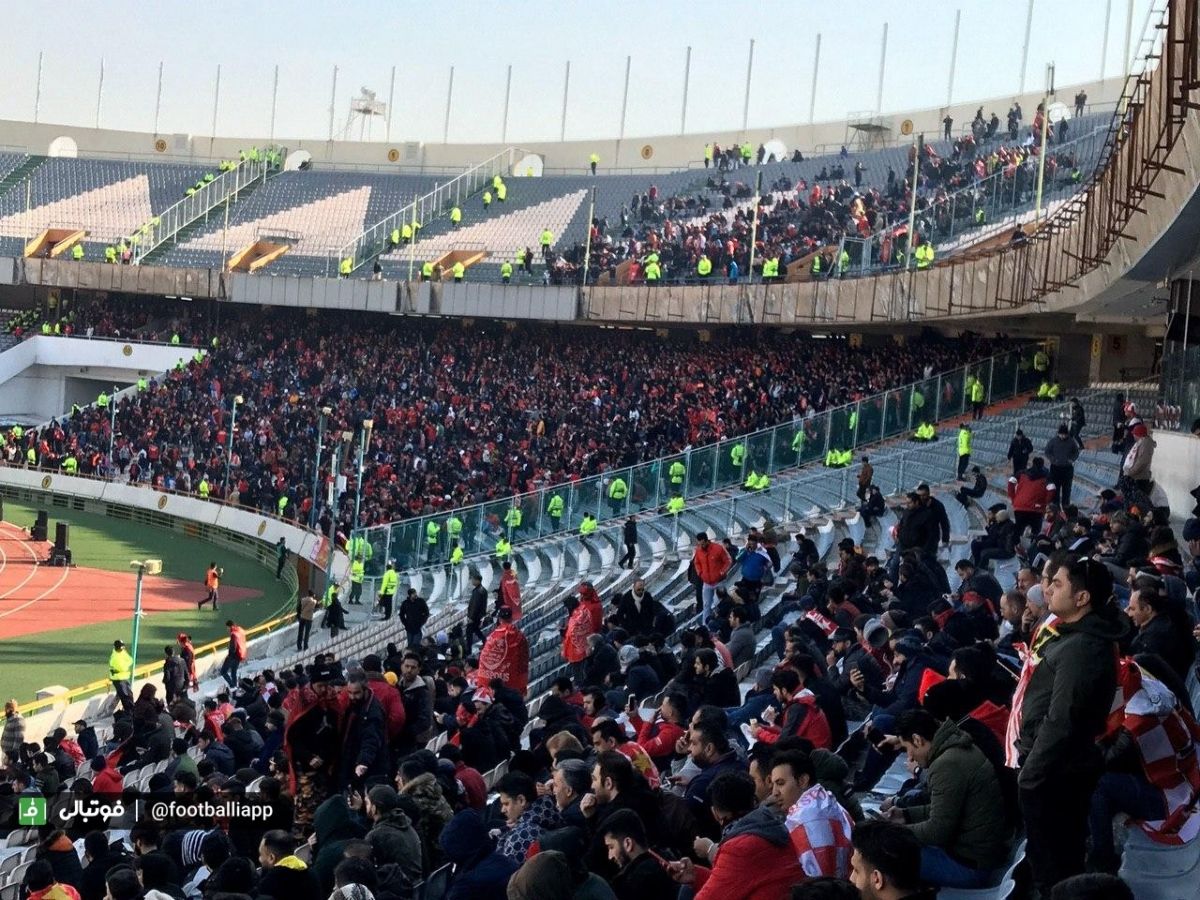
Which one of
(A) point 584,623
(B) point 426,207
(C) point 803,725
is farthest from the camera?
(B) point 426,207

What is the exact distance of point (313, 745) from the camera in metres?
9.41

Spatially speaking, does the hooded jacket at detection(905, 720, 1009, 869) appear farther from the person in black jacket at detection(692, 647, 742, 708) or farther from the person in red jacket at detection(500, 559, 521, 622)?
the person in red jacket at detection(500, 559, 521, 622)

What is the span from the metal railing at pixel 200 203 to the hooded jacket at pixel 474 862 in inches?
2008

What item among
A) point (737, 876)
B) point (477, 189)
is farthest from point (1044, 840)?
point (477, 189)

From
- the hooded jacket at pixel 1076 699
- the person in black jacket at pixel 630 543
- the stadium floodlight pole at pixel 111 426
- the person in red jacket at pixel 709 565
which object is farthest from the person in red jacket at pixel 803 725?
the stadium floodlight pole at pixel 111 426

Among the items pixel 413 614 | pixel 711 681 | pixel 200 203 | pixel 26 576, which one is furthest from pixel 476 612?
pixel 200 203

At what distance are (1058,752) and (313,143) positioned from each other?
6448 cm

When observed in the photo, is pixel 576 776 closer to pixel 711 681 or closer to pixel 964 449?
pixel 711 681

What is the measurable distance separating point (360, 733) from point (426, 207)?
161 ft

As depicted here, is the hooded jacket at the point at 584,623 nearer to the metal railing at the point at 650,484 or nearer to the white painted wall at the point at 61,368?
the metal railing at the point at 650,484

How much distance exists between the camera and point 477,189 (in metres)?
58.6

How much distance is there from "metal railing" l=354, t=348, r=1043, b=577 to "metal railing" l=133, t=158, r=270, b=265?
3062 cm

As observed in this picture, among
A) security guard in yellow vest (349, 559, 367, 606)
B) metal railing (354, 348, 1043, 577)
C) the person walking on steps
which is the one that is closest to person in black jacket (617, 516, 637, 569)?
metal railing (354, 348, 1043, 577)

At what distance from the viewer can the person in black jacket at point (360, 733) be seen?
9430 mm
